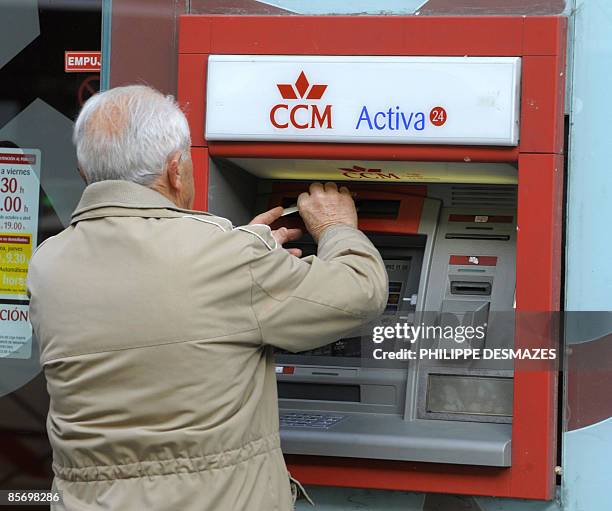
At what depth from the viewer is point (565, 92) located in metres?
2.90

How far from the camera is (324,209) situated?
8.72 feet

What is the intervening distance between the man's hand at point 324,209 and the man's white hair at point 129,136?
1.93 feet

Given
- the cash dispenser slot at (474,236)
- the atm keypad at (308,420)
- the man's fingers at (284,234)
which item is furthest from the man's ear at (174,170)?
the cash dispenser slot at (474,236)

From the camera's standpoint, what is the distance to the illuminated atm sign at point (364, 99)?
285cm

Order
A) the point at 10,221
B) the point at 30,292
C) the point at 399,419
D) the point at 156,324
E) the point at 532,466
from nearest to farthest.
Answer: the point at 156,324, the point at 30,292, the point at 532,466, the point at 399,419, the point at 10,221

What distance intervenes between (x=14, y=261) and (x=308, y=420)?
1243mm

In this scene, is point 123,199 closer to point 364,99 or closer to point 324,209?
point 324,209

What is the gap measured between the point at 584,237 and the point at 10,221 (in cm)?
199

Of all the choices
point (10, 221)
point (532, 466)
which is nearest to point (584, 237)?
point (532, 466)

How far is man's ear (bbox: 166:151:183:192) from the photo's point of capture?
2.17 m

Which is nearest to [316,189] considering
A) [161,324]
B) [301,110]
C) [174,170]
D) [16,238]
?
[301,110]

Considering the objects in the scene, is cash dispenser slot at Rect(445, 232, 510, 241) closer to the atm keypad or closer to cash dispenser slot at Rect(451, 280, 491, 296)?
cash dispenser slot at Rect(451, 280, 491, 296)

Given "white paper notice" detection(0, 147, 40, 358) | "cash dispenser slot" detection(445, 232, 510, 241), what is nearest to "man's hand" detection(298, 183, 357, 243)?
"cash dispenser slot" detection(445, 232, 510, 241)

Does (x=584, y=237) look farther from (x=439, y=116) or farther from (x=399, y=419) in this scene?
(x=399, y=419)
